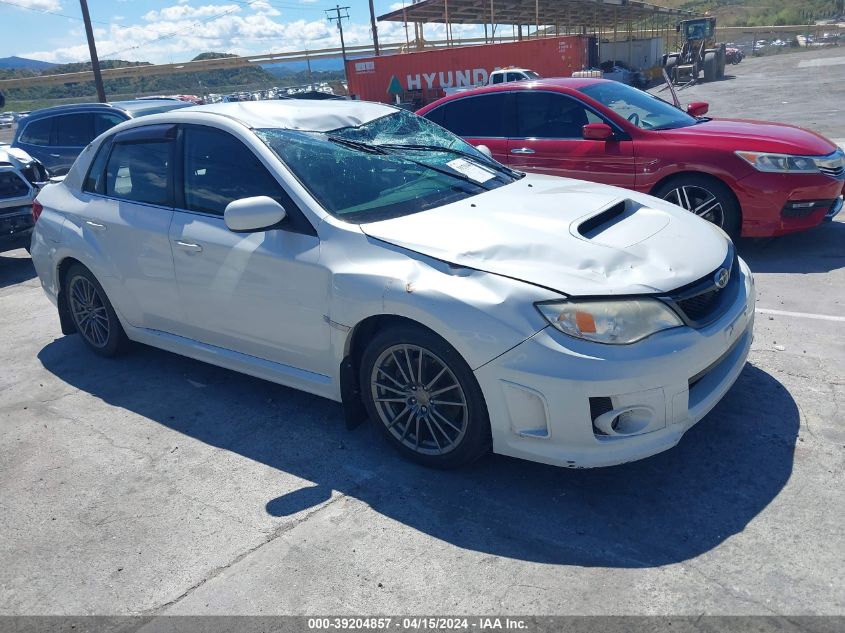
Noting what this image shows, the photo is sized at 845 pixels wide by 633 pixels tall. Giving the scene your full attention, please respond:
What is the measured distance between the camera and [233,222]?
3646 mm

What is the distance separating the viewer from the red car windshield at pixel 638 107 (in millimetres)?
7035

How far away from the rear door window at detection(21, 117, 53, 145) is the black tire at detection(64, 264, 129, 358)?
774 centimetres

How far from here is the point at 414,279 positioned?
332cm

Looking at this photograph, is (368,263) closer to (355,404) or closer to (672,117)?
(355,404)

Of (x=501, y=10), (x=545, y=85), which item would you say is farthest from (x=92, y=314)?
(x=501, y=10)

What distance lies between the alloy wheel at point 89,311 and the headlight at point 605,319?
3.45 metres

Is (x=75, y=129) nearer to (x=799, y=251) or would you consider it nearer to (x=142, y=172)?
(x=142, y=172)

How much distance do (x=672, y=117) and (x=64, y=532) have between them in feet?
20.8

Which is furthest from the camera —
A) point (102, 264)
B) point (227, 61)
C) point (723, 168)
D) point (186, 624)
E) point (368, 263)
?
point (227, 61)

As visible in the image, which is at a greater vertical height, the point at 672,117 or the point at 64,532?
the point at 672,117

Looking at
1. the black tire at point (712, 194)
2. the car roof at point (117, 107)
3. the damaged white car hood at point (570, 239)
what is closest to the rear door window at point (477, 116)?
the black tire at point (712, 194)

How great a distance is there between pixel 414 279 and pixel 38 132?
1091 cm

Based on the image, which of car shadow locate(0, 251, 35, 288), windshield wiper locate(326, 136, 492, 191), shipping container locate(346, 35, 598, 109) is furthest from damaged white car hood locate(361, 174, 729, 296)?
shipping container locate(346, 35, 598, 109)

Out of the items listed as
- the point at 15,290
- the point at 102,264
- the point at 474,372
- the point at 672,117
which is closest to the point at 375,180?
the point at 474,372
